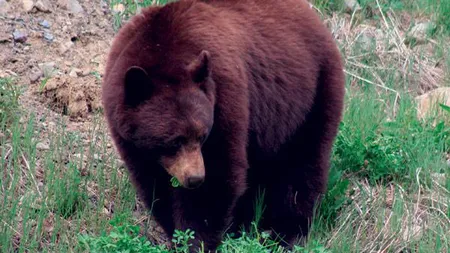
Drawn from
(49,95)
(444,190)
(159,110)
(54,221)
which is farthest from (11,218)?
(444,190)

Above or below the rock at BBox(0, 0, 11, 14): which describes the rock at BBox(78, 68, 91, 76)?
below

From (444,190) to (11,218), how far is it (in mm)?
2908

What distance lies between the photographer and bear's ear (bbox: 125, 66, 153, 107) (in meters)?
4.48

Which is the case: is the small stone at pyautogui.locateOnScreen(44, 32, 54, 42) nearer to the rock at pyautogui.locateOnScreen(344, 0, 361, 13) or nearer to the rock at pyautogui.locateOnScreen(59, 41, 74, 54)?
the rock at pyautogui.locateOnScreen(59, 41, 74, 54)

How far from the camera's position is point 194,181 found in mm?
4582

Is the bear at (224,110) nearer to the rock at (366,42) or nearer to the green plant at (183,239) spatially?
the green plant at (183,239)

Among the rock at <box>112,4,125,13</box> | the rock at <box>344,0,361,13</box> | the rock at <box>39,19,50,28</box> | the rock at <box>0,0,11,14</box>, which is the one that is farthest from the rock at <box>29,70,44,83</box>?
the rock at <box>344,0,361,13</box>

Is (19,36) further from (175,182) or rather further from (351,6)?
A: (351,6)

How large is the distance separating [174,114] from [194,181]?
14.4 inches

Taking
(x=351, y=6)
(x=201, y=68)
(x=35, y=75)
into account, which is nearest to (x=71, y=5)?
(x=35, y=75)

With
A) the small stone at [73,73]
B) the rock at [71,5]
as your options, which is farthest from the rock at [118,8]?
the small stone at [73,73]

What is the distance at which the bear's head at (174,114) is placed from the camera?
456 cm

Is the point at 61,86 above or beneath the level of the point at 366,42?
above

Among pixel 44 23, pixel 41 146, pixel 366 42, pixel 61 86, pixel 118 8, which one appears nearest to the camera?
pixel 41 146
